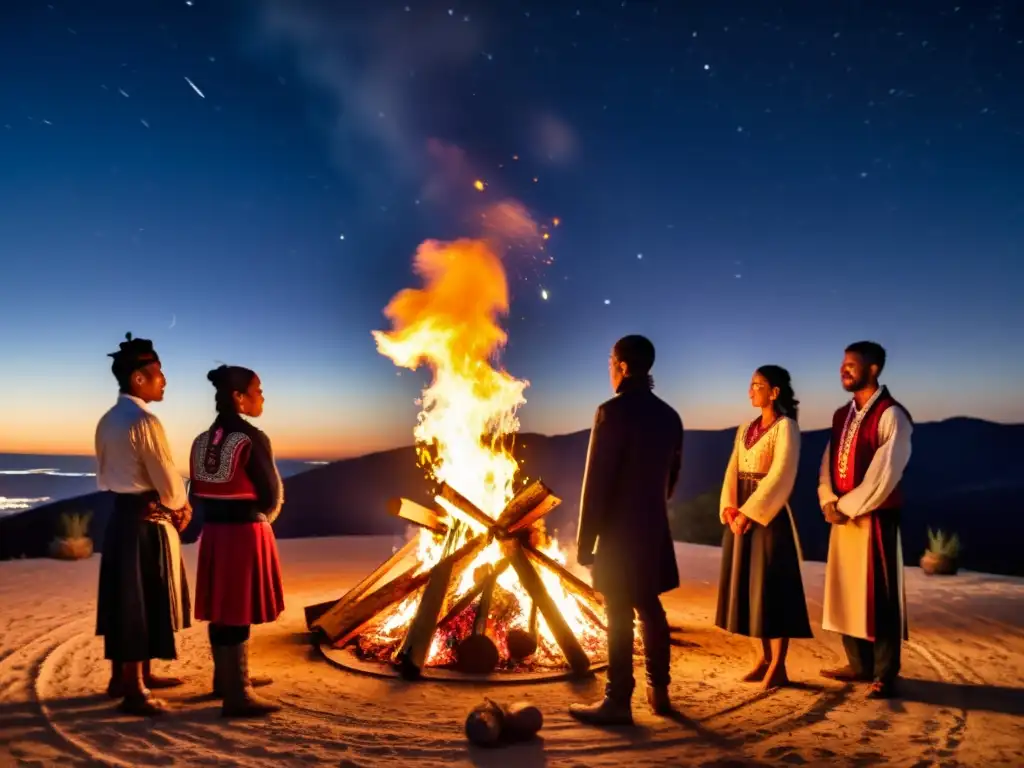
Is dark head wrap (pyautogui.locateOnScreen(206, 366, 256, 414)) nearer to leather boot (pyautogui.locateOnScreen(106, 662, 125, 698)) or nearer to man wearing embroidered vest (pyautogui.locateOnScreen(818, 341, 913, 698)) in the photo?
leather boot (pyautogui.locateOnScreen(106, 662, 125, 698))

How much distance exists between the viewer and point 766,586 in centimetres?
584

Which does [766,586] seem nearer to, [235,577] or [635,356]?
[635,356]

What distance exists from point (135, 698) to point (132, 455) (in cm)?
151

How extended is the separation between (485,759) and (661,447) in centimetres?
204

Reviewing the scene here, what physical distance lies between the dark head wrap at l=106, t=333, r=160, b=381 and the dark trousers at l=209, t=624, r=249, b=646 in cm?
176

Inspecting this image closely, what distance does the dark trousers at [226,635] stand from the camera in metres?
5.29

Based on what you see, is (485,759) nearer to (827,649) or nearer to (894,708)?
(894,708)

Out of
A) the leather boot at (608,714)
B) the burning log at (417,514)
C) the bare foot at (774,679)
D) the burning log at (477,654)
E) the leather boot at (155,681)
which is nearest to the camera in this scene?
the leather boot at (608,714)

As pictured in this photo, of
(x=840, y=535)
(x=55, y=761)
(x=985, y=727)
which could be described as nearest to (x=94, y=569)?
(x=55, y=761)

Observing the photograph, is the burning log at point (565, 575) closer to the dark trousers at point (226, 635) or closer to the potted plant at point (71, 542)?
the dark trousers at point (226, 635)

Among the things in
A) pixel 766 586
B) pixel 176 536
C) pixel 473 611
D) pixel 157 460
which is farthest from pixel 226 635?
pixel 766 586

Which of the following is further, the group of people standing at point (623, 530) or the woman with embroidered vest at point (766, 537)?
the woman with embroidered vest at point (766, 537)

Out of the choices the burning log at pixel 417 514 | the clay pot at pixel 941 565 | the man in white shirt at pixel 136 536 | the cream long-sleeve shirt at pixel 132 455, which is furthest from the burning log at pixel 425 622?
the clay pot at pixel 941 565

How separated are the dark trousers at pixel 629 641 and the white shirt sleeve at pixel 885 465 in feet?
5.42
